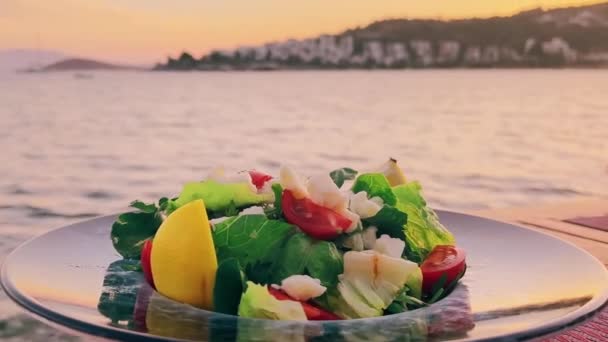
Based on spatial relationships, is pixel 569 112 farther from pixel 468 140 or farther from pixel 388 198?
pixel 388 198

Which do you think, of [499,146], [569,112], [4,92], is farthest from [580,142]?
[4,92]

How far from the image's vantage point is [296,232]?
0.84 metres

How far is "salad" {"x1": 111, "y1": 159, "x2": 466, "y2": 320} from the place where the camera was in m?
0.75

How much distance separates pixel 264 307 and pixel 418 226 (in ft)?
1.11

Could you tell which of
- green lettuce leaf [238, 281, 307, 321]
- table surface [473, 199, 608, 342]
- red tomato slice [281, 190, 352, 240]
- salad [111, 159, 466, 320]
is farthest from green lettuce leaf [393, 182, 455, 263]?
table surface [473, 199, 608, 342]

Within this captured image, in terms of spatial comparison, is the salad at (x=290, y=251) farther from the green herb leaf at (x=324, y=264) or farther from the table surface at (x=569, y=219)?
the table surface at (x=569, y=219)

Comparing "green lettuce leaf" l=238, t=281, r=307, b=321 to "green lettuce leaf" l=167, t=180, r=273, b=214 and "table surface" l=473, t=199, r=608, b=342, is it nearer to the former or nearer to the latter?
"green lettuce leaf" l=167, t=180, r=273, b=214

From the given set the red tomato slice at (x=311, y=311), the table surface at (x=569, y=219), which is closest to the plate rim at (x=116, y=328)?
the red tomato slice at (x=311, y=311)

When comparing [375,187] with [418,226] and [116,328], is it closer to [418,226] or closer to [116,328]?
[418,226]

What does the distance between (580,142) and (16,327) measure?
888cm

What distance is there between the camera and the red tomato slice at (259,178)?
3.14 feet

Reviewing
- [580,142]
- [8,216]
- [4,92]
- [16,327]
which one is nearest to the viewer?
[16,327]

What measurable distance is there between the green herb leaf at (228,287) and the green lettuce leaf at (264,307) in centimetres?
2

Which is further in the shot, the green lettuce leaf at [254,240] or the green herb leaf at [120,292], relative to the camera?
the green lettuce leaf at [254,240]
